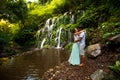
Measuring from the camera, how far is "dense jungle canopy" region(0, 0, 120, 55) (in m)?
14.9

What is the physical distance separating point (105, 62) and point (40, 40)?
15.4 m

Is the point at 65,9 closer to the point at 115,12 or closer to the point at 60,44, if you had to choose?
the point at 60,44

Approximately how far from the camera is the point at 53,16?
26859mm

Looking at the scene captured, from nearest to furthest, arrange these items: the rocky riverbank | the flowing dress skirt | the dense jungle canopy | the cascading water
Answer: the rocky riverbank → the flowing dress skirt → the dense jungle canopy → the cascading water

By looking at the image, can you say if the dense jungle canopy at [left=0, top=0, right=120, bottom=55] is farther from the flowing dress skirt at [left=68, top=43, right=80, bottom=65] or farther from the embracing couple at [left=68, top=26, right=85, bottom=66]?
the flowing dress skirt at [left=68, top=43, right=80, bottom=65]

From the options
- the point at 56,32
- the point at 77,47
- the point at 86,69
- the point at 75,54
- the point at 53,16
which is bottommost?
the point at 86,69

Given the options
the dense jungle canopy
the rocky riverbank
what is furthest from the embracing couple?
the dense jungle canopy

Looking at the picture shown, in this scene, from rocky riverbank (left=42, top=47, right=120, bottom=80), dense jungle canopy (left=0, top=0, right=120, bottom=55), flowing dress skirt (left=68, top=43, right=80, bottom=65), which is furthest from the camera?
dense jungle canopy (left=0, top=0, right=120, bottom=55)

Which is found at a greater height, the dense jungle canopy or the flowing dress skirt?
the dense jungle canopy

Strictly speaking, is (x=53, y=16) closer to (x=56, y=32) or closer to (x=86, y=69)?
(x=56, y=32)

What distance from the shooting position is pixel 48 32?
24016mm

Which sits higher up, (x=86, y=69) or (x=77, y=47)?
(x=77, y=47)

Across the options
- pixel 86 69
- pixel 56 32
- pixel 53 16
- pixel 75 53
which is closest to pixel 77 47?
pixel 75 53

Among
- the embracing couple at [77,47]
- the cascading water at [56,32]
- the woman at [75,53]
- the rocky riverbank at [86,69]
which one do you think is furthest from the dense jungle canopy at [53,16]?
the woman at [75,53]
